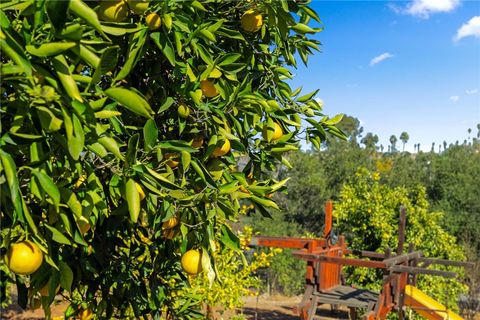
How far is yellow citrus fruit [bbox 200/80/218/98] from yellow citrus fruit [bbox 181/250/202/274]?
1.62ft

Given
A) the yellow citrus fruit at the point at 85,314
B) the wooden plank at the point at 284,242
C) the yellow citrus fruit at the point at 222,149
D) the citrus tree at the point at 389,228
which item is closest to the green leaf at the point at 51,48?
the yellow citrus fruit at the point at 222,149

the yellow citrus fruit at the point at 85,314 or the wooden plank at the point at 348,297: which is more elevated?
the yellow citrus fruit at the point at 85,314

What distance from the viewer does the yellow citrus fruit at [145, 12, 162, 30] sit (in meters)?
1.33

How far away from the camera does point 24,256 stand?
1210mm

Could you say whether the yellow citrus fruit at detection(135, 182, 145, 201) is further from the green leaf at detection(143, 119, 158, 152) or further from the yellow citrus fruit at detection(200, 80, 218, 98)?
the yellow citrus fruit at detection(200, 80, 218, 98)

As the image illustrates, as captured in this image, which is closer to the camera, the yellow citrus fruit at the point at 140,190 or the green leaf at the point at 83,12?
the green leaf at the point at 83,12

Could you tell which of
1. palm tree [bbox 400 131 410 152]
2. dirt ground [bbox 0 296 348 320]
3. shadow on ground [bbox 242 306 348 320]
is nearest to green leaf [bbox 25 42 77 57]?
dirt ground [bbox 0 296 348 320]

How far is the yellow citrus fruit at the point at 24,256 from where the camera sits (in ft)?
3.97

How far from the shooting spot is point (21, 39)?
3.32ft

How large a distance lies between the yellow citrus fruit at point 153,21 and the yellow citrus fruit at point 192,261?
2.29 feet

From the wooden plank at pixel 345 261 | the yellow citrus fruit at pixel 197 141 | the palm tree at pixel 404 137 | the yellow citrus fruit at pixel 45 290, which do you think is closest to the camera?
the yellow citrus fruit at pixel 45 290

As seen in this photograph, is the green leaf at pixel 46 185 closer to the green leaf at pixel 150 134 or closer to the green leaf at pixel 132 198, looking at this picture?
the green leaf at pixel 132 198

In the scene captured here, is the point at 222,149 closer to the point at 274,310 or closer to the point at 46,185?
the point at 46,185

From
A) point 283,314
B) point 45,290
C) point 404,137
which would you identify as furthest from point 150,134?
point 404,137
